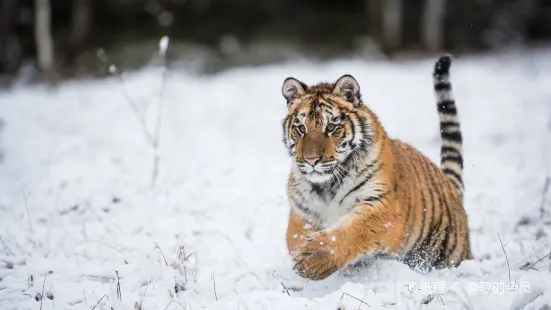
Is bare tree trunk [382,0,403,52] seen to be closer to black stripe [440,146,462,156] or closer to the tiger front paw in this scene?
black stripe [440,146,462,156]

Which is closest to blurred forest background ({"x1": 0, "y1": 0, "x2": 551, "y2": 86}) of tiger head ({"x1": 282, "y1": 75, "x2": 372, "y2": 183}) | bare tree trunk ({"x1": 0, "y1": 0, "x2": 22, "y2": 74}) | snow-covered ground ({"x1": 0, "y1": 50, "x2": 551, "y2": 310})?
bare tree trunk ({"x1": 0, "y1": 0, "x2": 22, "y2": 74})

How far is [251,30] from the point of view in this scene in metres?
22.2

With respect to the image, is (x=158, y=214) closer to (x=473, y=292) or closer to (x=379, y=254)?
(x=379, y=254)

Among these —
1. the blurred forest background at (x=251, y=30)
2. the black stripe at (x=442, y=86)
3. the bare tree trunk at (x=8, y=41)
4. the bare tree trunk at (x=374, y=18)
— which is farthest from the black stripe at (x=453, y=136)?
the bare tree trunk at (x=374, y=18)

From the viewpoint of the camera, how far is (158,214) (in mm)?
5738

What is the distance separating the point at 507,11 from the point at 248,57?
11025 mm

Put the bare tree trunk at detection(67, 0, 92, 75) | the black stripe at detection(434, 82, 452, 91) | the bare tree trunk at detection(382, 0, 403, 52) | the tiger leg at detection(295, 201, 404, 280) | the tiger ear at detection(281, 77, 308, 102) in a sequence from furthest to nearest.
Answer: the bare tree trunk at detection(382, 0, 403, 52) → the bare tree trunk at detection(67, 0, 92, 75) → the black stripe at detection(434, 82, 452, 91) → the tiger ear at detection(281, 77, 308, 102) → the tiger leg at detection(295, 201, 404, 280)

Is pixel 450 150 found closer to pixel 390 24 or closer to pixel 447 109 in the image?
pixel 447 109

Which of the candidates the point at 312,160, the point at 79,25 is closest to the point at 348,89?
the point at 312,160

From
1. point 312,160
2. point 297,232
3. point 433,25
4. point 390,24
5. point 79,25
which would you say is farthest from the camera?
point 390,24

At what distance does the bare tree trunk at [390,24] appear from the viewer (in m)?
19.6

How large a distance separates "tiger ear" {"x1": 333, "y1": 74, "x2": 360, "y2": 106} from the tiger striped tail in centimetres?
90

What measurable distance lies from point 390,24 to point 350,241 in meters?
17.4

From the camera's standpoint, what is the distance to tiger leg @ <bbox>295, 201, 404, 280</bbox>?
12.3 ft
